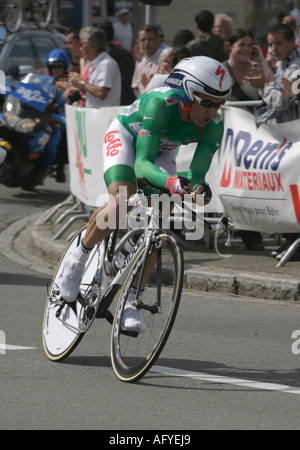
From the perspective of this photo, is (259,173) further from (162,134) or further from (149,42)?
(149,42)

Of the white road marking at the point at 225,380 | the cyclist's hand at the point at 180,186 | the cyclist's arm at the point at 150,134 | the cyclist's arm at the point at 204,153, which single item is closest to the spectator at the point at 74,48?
the cyclist's arm at the point at 204,153

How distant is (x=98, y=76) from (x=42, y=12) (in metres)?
12.4

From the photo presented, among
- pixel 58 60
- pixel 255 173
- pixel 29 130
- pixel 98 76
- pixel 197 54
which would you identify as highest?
pixel 197 54

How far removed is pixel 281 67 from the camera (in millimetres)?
9961

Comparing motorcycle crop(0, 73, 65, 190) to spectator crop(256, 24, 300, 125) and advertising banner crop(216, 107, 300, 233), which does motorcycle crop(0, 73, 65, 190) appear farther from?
spectator crop(256, 24, 300, 125)

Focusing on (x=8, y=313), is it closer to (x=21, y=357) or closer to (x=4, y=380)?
(x=21, y=357)

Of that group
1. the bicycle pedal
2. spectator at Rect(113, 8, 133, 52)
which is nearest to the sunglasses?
the bicycle pedal

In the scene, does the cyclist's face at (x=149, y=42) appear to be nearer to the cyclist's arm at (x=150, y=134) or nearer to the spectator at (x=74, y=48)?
the spectator at (x=74, y=48)

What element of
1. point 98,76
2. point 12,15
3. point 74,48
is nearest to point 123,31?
point 12,15

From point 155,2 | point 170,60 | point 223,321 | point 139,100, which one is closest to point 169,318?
point 139,100

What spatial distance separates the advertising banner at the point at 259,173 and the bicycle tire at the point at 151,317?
11.8ft

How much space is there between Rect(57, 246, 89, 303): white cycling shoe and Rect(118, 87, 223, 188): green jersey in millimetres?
760

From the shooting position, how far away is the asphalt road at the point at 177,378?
498cm

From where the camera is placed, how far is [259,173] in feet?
30.6
